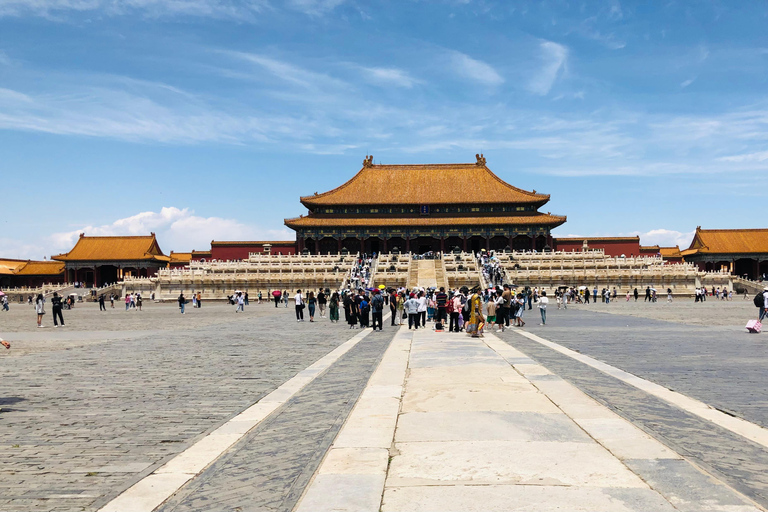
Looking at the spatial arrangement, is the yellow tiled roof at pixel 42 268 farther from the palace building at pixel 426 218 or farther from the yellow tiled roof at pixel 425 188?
the yellow tiled roof at pixel 425 188

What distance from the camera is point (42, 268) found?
80.4 metres

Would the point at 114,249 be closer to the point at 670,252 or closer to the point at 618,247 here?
the point at 618,247

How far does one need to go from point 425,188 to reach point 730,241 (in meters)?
37.3

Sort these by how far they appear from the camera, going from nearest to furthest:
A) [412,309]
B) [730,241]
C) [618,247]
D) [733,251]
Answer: [412,309] < [618,247] < [733,251] < [730,241]

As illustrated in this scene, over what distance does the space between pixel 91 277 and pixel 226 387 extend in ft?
262

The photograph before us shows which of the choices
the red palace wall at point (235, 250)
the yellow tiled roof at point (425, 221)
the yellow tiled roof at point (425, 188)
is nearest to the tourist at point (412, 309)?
the yellow tiled roof at point (425, 221)

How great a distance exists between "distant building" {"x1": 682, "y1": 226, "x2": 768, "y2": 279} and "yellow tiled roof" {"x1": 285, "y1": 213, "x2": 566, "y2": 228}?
18475mm

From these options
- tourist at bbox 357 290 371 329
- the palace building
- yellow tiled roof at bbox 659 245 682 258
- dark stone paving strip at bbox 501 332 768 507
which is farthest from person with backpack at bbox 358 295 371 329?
yellow tiled roof at bbox 659 245 682 258

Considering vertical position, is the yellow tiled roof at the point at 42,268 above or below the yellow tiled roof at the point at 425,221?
below

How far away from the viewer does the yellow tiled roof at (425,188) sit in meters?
78.1

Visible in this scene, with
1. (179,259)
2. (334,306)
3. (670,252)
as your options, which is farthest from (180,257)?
(334,306)

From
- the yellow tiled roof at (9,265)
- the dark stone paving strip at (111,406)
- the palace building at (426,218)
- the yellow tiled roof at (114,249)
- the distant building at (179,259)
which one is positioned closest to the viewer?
the dark stone paving strip at (111,406)

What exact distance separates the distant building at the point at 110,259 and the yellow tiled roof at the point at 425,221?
19.2 meters

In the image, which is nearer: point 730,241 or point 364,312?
point 364,312
